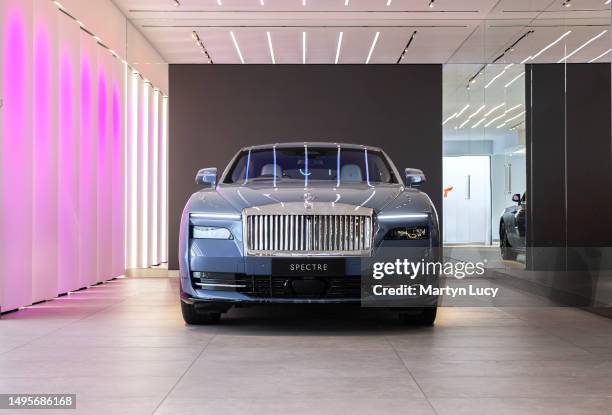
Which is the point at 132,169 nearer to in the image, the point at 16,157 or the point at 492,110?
the point at 16,157

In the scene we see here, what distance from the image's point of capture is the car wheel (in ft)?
29.7

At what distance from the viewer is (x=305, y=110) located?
12.7 meters

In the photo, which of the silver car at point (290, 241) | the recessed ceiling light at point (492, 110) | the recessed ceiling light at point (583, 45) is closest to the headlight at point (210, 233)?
the silver car at point (290, 241)

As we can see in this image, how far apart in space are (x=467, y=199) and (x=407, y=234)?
6254mm

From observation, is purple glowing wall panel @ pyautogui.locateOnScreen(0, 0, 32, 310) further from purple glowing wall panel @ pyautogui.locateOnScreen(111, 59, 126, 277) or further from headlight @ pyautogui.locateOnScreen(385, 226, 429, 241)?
headlight @ pyautogui.locateOnScreen(385, 226, 429, 241)

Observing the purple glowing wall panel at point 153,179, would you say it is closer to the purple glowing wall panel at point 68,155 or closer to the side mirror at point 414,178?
the purple glowing wall panel at point 68,155

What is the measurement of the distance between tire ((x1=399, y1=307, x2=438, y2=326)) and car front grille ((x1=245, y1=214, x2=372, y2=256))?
853mm

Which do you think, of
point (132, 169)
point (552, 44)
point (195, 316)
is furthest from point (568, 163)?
point (132, 169)

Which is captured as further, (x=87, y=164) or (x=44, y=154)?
(x=87, y=164)

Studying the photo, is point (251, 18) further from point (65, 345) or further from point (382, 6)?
point (65, 345)

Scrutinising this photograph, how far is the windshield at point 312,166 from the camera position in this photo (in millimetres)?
6758

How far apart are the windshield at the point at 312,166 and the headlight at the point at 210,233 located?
3.86 feet

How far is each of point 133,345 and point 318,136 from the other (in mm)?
7980

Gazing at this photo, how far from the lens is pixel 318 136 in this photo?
12695mm
